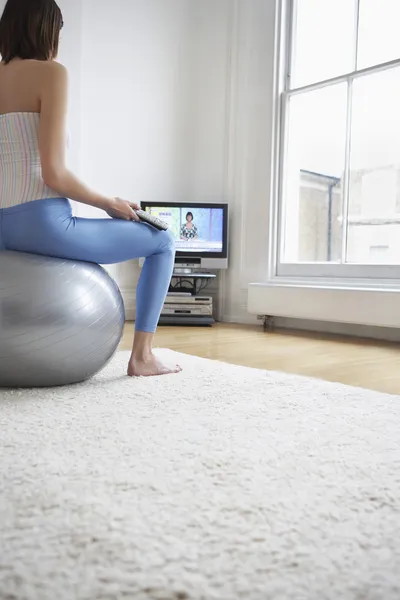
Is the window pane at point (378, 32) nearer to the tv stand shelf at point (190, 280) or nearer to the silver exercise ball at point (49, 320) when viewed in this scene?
the tv stand shelf at point (190, 280)

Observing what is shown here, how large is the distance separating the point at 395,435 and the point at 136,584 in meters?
0.78

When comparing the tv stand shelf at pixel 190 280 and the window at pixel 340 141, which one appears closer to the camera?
the window at pixel 340 141

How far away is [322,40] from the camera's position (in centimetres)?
396

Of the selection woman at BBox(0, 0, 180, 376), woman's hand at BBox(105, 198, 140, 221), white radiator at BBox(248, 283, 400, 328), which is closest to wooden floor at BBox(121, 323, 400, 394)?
white radiator at BBox(248, 283, 400, 328)

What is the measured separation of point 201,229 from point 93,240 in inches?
106

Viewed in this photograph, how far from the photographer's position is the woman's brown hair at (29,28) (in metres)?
1.64

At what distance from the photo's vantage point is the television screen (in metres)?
4.34

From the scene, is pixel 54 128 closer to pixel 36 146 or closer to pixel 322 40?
pixel 36 146

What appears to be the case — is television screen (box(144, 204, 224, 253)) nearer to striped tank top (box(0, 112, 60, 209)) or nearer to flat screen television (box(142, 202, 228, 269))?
flat screen television (box(142, 202, 228, 269))

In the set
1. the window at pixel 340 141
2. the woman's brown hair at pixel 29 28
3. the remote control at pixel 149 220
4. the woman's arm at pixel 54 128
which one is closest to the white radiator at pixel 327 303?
the window at pixel 340 141

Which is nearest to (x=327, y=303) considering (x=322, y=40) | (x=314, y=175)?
(x=314, y=175)

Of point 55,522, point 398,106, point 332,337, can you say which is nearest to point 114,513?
point 55,522

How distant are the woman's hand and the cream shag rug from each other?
0.61 m

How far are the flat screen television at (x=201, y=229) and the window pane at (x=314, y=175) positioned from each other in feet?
1.62
